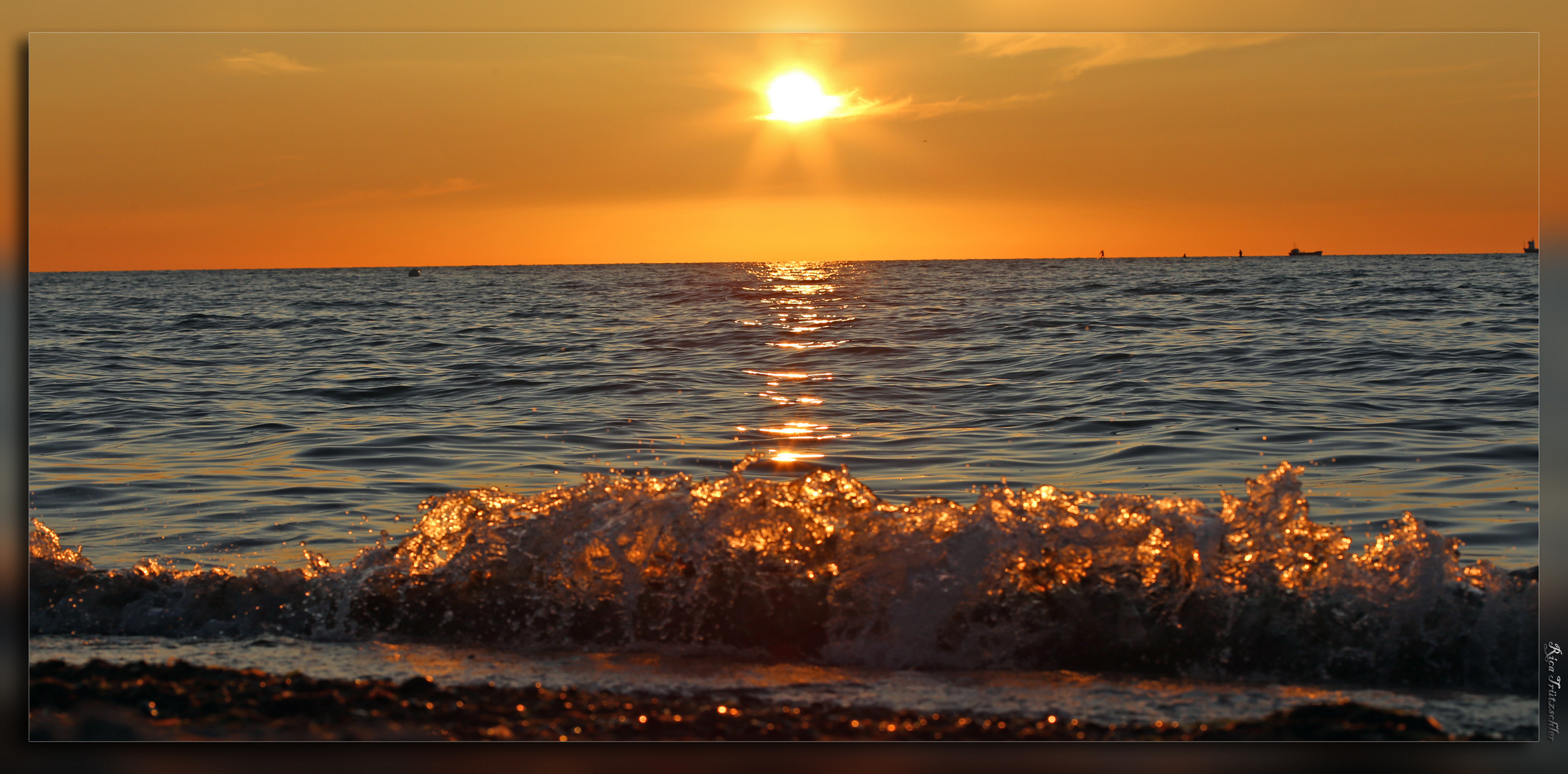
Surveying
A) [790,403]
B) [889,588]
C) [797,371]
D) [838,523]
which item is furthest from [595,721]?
[797,371]

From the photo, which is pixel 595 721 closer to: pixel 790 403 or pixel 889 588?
pixel 889 588

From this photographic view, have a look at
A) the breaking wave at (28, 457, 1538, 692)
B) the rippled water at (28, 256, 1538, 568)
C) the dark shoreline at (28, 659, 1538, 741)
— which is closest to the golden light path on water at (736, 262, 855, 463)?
the rippled water at (28, 256, 1538, 568)

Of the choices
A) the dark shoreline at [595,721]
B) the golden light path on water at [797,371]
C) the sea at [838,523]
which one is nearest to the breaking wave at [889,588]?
the sea at [838,523]

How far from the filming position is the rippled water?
5137 mm

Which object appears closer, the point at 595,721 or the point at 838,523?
the point at 595,721

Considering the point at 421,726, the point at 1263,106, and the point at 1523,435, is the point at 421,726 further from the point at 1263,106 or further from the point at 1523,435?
the point at 1523,435

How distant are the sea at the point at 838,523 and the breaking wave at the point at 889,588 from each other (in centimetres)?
1

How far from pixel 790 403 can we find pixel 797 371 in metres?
1.71

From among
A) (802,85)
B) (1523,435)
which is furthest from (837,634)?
(1523,435)

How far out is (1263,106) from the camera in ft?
15.8

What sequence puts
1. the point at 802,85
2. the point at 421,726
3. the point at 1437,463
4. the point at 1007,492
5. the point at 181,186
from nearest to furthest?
1. the point at 421,726
2. the point at 1007,492
3. the point at 802,85
4. the point at 181,186
5. the point at 1437,463

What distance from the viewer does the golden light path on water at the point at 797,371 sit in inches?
259

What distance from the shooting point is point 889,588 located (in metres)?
4.02

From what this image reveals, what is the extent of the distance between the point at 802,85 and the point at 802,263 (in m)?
1.82
